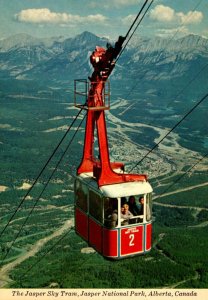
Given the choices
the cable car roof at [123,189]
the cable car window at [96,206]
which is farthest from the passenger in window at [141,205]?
the cable car window at [96,206]

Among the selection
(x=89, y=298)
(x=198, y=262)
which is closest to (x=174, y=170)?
(x=198, y=262)

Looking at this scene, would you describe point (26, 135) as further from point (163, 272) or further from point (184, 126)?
point (163, 272)

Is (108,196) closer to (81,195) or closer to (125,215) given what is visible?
(125,215)

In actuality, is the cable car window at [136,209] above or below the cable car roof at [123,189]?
below

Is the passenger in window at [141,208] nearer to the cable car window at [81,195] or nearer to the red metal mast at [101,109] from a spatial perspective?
the red metal mast at [101,109]

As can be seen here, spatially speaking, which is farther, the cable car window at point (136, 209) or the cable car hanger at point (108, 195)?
the cable car window at point (136, 209)

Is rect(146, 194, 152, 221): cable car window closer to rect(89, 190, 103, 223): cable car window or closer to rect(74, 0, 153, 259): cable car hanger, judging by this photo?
rect(74, 0, 153, 259): cable car hanger

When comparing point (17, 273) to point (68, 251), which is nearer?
point (17, 273)
